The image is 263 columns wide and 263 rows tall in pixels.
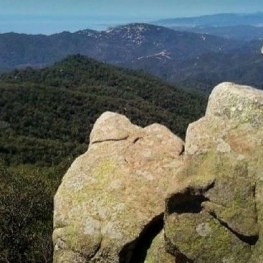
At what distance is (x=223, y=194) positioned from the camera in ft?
44.4

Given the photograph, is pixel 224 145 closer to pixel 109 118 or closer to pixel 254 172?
pixel 254 172

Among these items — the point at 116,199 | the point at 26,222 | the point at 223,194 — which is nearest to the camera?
the point at 223,194

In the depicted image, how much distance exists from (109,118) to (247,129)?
6353 mm

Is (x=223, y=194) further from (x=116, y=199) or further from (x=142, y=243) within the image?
(x=116, y=199)

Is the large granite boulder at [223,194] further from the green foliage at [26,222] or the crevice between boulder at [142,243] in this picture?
the green foliage at [26,222]

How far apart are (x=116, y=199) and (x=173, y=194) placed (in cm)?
245

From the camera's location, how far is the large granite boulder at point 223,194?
Result: 524 inches

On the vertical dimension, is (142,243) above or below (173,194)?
below

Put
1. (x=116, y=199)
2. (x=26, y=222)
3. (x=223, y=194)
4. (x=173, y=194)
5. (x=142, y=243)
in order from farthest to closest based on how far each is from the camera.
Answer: (x=26, y=222)
(x=116, y=199)
(x=142, y=243)
(x=173, y=194)
(x=223, y=194)

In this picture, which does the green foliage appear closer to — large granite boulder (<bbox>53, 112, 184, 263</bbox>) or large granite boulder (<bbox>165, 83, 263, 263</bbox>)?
large granite boulder (<bbox>53, 112, 184, 263</bbox>)

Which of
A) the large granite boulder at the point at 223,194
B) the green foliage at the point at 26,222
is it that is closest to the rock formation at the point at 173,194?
the large granite boulder at the point at 223,194

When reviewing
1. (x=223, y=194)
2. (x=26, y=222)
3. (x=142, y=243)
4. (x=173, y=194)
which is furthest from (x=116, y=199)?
(x=26, y=222)

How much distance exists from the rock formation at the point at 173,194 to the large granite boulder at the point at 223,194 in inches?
1.0

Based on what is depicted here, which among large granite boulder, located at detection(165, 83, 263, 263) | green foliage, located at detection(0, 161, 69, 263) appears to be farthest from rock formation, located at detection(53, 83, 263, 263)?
green foliage, located at detection(0, 161, 69, 263)
